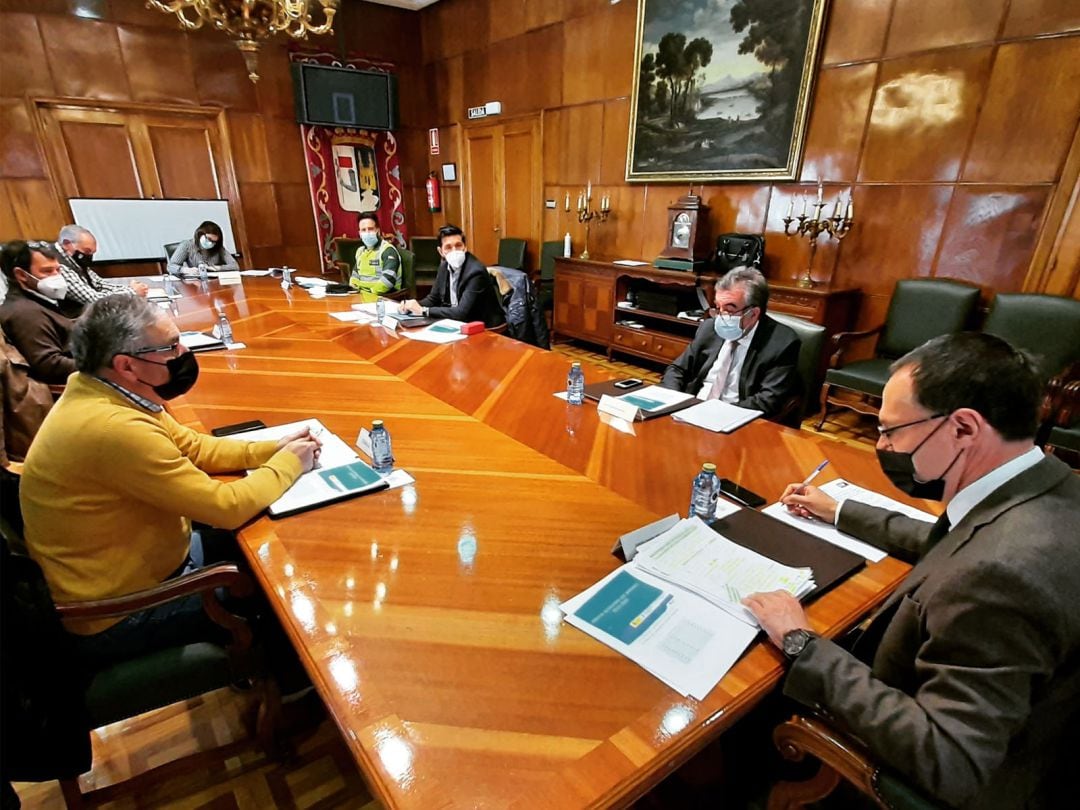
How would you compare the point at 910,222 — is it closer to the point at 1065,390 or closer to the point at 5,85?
the point at 1065,390

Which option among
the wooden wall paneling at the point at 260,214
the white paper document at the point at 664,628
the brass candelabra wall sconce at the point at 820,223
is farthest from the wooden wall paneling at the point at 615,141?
the white paper document at the point at 664,628

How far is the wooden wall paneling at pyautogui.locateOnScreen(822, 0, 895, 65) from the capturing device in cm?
331

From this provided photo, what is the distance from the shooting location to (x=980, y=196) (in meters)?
3.14

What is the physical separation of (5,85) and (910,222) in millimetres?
7617

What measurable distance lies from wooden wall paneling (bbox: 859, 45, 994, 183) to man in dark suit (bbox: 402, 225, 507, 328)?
8.48 ft

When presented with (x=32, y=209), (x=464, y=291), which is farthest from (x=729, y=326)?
(x=32, y=209)

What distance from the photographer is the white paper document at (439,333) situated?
9.41ft

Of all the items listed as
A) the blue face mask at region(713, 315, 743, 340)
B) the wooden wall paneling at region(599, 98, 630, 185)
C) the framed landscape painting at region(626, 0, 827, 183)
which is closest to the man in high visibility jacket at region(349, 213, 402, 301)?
the wooden wall paneling at region(599, 98, 630, 185)

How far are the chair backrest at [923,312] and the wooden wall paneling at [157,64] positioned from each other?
6.85 m

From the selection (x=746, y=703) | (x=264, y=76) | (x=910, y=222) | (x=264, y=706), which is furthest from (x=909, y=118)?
(x=264, y=76)

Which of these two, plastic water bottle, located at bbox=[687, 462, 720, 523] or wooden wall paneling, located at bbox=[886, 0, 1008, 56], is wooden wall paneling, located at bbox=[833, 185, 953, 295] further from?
plastic water bottle, located at bbox=[687, 462, 720, 523]

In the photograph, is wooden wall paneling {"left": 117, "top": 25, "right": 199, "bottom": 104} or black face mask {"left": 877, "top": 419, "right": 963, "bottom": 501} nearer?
black face mask {"left": 877, "top": 419, "right": 963, "bottom": 501}

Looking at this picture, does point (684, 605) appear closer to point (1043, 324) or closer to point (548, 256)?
point (1043, 324)

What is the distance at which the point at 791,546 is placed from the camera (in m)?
1.17
